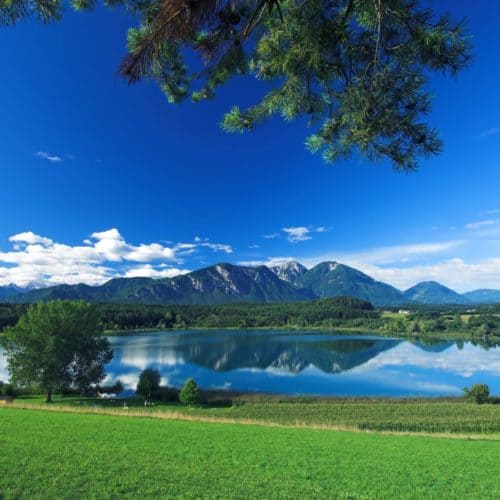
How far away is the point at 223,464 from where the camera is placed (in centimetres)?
800

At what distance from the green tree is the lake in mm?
7423

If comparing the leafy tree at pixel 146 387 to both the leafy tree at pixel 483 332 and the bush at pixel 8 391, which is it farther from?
the leafy tree at pixel 483 332

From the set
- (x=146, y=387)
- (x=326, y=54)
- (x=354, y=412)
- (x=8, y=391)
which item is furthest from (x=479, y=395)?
(x=8, y=391)

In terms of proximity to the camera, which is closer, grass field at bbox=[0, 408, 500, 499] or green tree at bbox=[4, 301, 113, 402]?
grass field at bbox=[0, 408, 500, 499]

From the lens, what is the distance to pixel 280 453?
31.5 ft

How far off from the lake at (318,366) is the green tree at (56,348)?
7423mm

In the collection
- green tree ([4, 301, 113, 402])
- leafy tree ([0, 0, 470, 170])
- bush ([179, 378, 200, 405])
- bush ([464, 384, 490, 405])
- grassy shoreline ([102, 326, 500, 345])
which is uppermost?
leafy tree ([0, 0, 470, 170])

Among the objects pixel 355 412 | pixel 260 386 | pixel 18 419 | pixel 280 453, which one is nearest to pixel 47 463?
pixel 280 453

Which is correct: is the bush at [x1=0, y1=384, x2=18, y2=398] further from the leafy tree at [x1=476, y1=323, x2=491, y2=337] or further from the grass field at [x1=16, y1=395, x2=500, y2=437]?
the leafy tree at [x1=476, y1=323, x2=491, y2=337]

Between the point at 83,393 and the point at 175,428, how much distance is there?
22050 mm

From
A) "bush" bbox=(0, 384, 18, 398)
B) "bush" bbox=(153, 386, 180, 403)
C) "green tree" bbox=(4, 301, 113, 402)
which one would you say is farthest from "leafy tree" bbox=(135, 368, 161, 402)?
"bush" bbox=(0, 384, 18, 398)

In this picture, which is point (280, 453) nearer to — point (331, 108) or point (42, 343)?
point (331, 108)

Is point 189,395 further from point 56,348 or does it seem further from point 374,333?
point 374,333

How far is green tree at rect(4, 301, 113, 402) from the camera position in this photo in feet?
87.0
